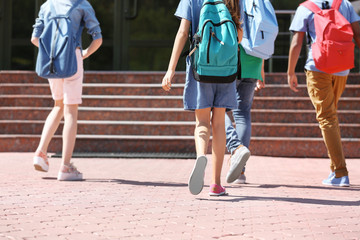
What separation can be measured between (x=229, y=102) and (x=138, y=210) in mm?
1110

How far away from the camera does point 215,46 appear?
14.2 ft

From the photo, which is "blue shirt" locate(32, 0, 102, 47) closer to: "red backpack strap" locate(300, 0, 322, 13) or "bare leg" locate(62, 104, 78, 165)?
"bare leg" locate(62, 104, 78, 165)

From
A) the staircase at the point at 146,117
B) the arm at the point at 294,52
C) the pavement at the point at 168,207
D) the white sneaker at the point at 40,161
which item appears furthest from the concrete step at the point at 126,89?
the white sneaker at the point at 40,161

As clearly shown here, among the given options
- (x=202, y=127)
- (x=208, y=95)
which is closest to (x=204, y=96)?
(x=208, y=95)

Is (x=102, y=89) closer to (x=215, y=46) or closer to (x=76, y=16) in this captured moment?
(x=76, y=16)

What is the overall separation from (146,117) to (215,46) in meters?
4.74

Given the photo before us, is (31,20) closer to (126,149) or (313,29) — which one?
(126,149)

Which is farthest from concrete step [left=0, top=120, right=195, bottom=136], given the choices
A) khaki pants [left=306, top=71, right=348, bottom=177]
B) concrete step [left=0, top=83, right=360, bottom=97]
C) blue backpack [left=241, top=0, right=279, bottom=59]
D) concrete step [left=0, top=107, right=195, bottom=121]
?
blue backpack [left=241, top=0, right=279, bottom=59]

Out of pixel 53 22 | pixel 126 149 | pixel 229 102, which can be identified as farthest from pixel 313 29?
pixel 126 149

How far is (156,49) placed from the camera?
517 inches

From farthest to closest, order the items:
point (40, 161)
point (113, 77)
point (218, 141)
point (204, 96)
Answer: point (113, 77), point (40, 161), point (218, 141), point (204, 96)

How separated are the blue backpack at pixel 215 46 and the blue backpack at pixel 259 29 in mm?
874

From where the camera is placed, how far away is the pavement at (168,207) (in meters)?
3.48

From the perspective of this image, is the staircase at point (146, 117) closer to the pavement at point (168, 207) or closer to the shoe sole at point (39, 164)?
the pavement at point (168, 207)
